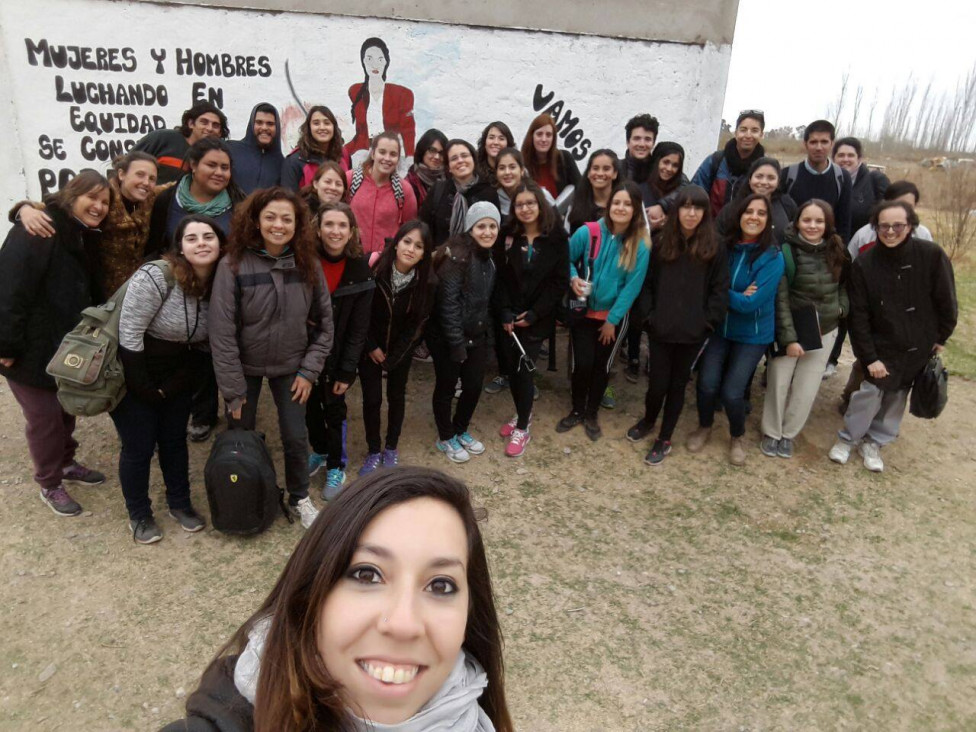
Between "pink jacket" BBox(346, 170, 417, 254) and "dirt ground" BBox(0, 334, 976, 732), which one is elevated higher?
"pink jacket" BBox(346, 170, 417, 254)

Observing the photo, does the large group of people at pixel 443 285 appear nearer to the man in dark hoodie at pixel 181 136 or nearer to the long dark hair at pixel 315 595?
the man in dark hoodie at pixel 181 136

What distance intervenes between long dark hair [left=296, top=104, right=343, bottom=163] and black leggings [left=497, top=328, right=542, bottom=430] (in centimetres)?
180

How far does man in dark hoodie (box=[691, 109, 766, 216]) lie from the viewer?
201 inches

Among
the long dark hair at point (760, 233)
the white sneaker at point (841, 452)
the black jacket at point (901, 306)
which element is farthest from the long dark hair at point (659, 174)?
the white sneaker at point (841, 452)

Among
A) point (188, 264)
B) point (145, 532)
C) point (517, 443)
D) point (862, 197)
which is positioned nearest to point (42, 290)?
point (188, 264)

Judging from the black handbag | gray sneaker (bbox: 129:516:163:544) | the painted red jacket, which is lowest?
gray sneaker (bbox: 129:516:163:544)

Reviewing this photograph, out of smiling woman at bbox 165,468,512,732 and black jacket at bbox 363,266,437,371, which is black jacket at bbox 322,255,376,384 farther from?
smiling woman at bbox 165,468,512,732

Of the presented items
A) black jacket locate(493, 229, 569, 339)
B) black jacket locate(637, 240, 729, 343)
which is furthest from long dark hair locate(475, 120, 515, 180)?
black jacket locate(637, 240, 729, 343)

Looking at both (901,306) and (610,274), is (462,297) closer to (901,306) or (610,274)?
(610,274)

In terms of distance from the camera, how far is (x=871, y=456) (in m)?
4.87

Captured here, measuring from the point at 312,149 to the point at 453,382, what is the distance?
6.41 ft

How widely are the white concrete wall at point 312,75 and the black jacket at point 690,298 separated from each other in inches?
112

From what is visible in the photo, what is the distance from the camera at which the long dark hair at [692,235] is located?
4281mm

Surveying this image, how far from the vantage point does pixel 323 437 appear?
432 centimetres
